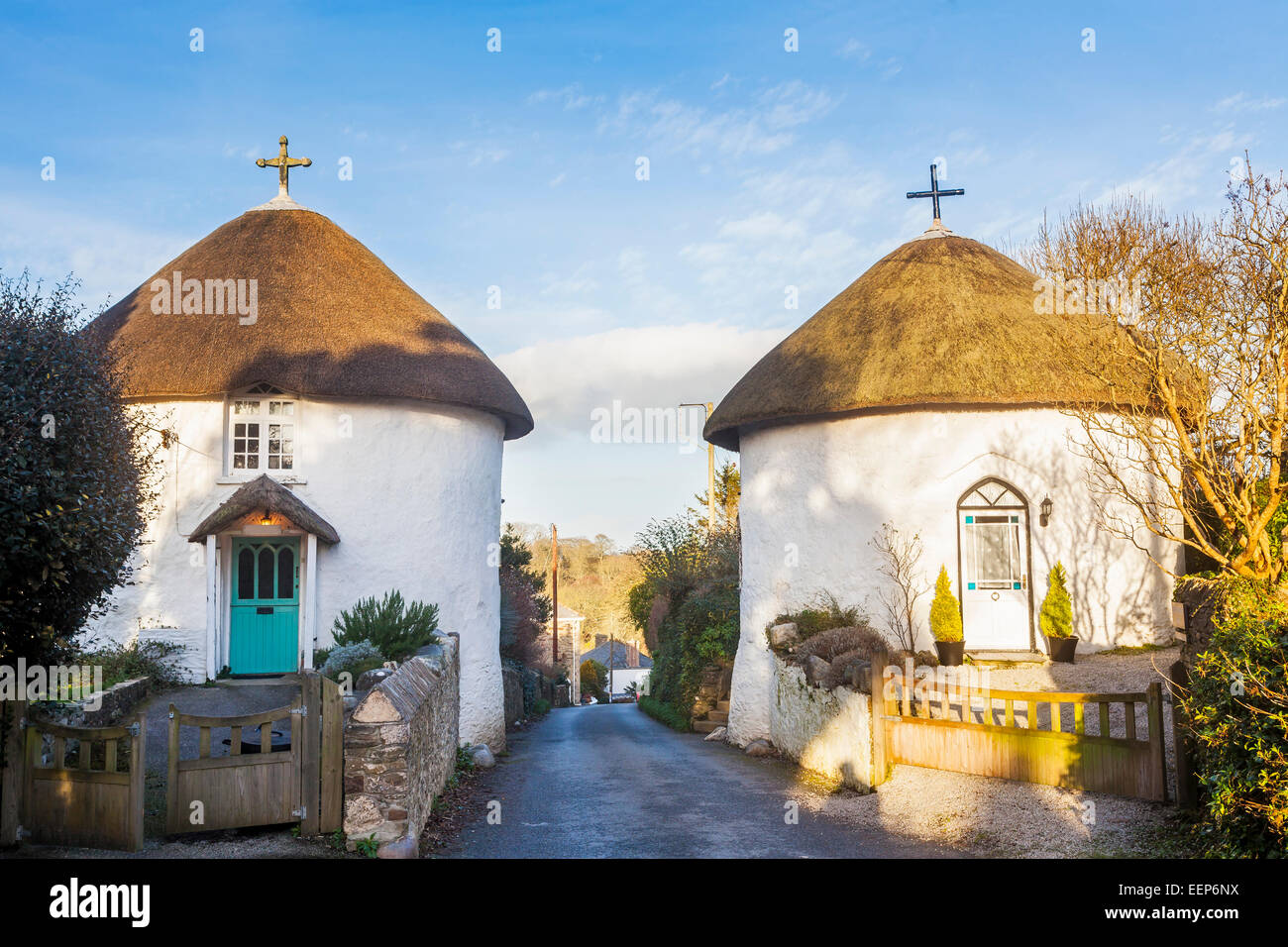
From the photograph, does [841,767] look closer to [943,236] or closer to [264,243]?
[943,236]

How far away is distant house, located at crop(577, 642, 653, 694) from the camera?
6981 centimetres

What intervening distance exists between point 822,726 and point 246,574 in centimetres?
918

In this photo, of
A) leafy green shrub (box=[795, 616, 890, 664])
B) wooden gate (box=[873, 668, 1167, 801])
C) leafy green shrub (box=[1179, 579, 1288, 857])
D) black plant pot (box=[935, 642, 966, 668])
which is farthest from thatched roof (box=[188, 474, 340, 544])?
leafy green shrub (box=[1179, 579, 1288, 857])

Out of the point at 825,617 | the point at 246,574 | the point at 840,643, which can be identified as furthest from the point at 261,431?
the point at 840,643

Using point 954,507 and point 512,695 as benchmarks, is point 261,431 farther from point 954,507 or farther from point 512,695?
point 954,507

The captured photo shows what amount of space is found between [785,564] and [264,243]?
35.1 feet

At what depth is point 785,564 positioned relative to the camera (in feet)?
51.8

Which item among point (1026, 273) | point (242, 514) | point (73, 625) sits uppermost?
point (1026, 273)

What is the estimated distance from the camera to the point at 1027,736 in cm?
902

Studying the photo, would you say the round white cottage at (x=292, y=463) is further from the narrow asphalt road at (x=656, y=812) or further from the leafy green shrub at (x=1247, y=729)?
the leafy green shrub at (x=1247, y=729)

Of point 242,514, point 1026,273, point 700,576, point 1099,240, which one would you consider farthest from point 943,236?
point 242,514

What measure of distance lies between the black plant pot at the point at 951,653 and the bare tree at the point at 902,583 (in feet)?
1.49

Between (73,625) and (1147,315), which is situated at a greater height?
(1147,315)
